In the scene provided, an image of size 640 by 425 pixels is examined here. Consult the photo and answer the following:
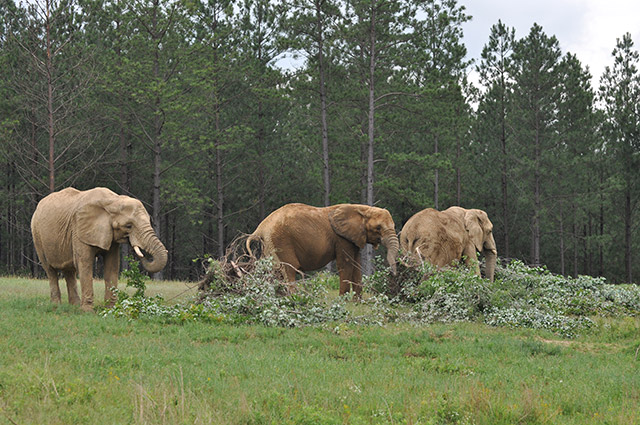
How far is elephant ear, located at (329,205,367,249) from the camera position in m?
15.4

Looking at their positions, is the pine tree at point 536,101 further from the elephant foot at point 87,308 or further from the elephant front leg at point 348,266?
the elephant foot at point 87,308

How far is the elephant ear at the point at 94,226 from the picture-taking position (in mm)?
12420

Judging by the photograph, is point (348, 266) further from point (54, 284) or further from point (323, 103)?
point (323, 103)

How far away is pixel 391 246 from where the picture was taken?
15.0 m

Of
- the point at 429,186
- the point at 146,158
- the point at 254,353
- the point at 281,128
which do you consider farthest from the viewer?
the point at 429,186

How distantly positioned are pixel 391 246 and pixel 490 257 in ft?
17.7

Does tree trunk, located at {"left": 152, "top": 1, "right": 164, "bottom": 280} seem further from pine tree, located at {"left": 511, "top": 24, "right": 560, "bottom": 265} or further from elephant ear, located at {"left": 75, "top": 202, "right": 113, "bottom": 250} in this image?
pine tree, located at {"left": 511, "top": 24, "right": 560, "bottom": 265}

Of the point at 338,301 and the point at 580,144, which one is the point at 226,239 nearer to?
the point at 580,144

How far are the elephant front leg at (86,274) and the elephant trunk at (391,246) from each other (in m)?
6.93

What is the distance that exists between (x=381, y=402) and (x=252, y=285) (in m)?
6.06

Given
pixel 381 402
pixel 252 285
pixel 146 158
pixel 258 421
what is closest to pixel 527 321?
pixel 252 285

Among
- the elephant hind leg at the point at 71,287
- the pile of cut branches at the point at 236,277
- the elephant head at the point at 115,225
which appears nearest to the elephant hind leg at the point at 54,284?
the elephant hind leg at the point at 71,287

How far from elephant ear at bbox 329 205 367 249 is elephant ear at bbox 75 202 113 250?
5577 mm

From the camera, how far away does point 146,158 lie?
32.0m
